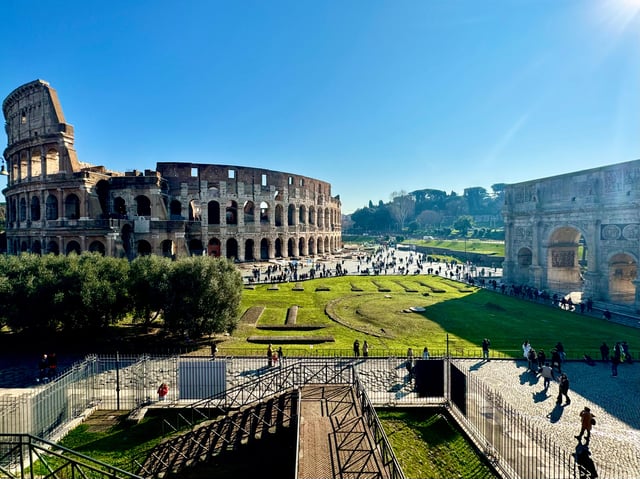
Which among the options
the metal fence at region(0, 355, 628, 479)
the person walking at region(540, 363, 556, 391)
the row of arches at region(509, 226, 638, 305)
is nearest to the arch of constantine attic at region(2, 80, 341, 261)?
the metal fence at region(0, 355, 628, 479)

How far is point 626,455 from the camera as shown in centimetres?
815

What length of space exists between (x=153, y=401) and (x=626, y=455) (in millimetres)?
12467

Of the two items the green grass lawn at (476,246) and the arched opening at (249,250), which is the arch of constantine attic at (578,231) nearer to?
the green grass lawn at (476,246)

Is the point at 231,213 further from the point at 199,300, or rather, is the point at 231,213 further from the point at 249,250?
the point at 199,300

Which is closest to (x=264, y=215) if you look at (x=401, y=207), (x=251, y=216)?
(x=251, y=216)

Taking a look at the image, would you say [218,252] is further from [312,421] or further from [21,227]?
[312,421]

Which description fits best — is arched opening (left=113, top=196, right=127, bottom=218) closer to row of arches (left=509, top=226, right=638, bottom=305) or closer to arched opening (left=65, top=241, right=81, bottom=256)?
arched opening (left=65, top=241, right=81, bottom=256)

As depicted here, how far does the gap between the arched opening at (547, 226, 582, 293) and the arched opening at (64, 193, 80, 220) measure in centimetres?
4305

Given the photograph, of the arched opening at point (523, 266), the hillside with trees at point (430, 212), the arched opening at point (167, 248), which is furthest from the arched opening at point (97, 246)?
the hillside with trees at point (430, 212)

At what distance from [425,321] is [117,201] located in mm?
31895

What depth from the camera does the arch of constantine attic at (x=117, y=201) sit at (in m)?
32.5

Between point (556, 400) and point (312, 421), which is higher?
point (312, 421)

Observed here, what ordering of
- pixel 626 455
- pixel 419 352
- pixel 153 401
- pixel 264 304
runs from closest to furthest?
1. pixel 626 455
2. pixel 153 401
3. pixel 419 352
4. pixel 264 304

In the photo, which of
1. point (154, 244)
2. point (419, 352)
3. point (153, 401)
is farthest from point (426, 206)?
Result: point (153, 401)
